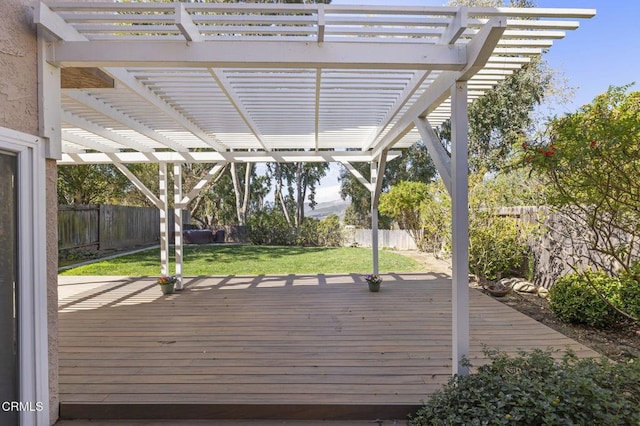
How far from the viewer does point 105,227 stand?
12023 mm

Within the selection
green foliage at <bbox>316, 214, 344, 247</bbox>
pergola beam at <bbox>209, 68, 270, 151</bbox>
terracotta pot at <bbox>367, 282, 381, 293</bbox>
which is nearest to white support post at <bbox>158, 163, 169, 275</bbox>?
pergola beam at <bbox>209, 68, 270, 151</bbox>

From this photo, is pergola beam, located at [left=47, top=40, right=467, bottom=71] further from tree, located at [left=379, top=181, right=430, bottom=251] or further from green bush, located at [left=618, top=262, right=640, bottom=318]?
tree, located at [left=379, top=181, right=430, bottom=251]

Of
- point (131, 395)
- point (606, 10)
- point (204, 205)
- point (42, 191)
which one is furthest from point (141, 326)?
point (204, 205)

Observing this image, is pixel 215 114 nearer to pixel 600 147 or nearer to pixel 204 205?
pixel 600 147

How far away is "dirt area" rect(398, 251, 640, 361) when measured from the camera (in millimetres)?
3656

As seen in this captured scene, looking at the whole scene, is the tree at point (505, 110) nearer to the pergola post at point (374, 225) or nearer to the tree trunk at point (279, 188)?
the pergola post at point (374, 225)

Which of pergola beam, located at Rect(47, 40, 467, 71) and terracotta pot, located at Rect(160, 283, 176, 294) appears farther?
terracotta pot, located at Rect(160, 283, 176, 294)

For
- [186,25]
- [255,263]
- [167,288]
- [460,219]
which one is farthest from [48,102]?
[255,263]

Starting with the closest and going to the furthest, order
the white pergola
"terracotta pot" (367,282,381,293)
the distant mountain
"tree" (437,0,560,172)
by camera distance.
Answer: the white pergola
"terracotta pot" (367,282,381,293)
"tree" (437,0,560,172)
the distant mountain

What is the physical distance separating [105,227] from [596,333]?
41.8 feet

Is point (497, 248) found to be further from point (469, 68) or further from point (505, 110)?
point (505, 110)

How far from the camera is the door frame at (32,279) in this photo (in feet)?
7.32

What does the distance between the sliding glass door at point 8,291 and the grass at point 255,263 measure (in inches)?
248

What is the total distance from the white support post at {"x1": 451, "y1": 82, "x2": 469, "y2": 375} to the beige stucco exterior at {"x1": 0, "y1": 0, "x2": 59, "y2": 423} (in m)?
2.76
